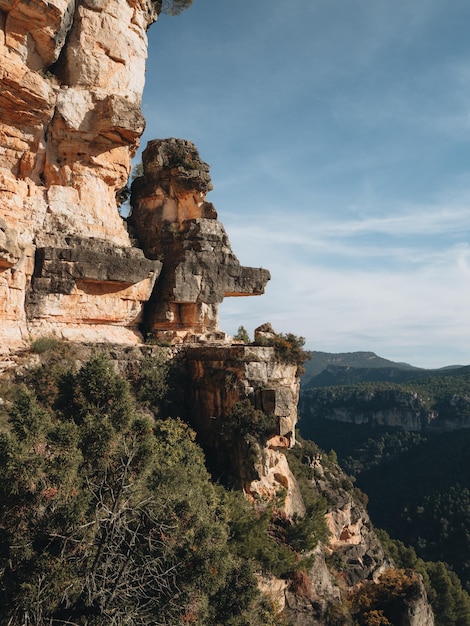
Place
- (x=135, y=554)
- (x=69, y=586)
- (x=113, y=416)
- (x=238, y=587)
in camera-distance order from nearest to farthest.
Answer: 1. (x=69, y=586)
2. (x=135, y=554)
3. (x=238, y=587)
4. (x=113, y=416)

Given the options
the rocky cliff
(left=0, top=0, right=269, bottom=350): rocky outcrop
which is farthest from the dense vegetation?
(left=0, top=0, right=269, bottom=350): rocky outcrop

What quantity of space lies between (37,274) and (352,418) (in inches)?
3915

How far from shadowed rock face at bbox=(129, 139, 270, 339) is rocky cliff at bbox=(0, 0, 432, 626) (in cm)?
6

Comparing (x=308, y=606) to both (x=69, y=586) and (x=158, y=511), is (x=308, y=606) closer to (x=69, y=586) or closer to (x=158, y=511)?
(x=158, y=511)

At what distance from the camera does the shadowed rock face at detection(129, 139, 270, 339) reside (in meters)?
18.4

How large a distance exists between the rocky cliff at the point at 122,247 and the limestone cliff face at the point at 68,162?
45mm

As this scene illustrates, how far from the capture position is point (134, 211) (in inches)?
795

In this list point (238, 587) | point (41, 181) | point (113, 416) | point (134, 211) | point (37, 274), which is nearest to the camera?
point (238, 587)

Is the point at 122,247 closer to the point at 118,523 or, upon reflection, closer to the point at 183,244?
the point at 183,244

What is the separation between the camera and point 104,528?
8125 mm

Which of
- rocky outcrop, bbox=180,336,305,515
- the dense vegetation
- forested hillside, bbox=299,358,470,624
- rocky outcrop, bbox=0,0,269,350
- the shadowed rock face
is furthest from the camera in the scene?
forested hillside, bbox=299,358,470,624

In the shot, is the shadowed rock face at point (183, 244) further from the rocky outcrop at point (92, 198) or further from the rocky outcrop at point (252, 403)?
the rocky outcrop at point (252, 403)

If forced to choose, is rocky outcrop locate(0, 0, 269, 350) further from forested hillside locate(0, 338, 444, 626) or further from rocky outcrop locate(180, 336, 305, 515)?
rocky outcrop locate(180, 336, 305, 515)

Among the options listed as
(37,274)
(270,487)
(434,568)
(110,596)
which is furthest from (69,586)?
(434,568)
